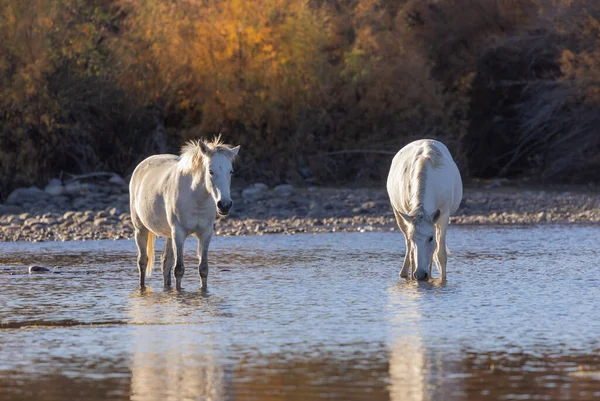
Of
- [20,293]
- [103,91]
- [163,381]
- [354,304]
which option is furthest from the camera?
[103,91]

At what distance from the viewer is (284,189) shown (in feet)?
77.3

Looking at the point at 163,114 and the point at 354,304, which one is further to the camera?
the point at 163,114

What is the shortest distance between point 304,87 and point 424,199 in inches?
643

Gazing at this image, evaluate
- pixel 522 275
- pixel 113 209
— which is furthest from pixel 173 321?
pixel 113 209

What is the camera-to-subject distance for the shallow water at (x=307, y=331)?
610 centimetres

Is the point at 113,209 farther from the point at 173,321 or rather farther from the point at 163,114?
the point at 173,321

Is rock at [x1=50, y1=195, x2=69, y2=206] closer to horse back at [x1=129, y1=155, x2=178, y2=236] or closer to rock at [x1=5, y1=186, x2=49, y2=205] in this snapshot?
rock at [x1=5, y1=186, x2=49, y2=205]

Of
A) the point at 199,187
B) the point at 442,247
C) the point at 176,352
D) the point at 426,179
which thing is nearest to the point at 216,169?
the point at 199,187

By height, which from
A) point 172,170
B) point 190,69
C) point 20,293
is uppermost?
point 190,69

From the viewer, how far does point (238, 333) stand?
7.91 m

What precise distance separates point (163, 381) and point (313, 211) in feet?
48.3

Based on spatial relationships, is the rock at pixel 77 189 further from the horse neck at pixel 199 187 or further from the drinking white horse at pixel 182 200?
the horse neck at pixel 199 187

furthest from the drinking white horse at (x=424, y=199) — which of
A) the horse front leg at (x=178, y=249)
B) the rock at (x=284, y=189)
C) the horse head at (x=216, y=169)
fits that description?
the rock at (x=284, y=189)

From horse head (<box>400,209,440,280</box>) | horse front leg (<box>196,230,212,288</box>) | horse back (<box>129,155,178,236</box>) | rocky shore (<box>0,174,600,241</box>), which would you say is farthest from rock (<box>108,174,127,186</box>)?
horse head (<box>400,209,440,280</box>)
